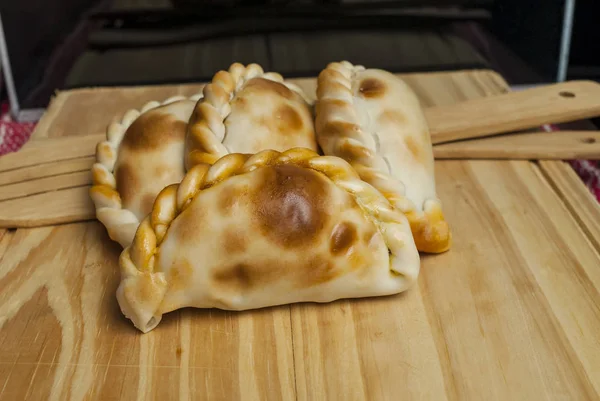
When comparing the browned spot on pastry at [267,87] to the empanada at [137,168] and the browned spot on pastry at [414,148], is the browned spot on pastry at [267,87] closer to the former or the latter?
the empanada at [137,168]

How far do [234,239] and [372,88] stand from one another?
17.0 inches

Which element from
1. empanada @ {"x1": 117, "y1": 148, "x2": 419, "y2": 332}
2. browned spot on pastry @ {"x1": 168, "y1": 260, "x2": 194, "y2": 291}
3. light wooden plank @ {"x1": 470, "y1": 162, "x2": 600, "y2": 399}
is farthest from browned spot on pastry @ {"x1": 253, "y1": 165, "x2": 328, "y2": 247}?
light wooden plank @ {"x1": 470, "y1": 162, "x2": 600, "y2": 399}

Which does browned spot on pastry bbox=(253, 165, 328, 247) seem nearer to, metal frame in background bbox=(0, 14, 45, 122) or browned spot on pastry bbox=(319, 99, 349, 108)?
browned spot on pastry bbox=(319, 99, 349, 108)

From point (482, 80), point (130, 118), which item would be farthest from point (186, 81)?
point (482, 80)

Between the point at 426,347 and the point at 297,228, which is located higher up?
the point at 297,228

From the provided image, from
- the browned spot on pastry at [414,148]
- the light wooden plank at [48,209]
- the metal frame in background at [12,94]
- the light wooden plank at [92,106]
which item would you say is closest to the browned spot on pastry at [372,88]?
the browned spot on pastry at [414,148]

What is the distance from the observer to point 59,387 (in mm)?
947

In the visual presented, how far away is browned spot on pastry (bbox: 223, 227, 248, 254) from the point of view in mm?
993

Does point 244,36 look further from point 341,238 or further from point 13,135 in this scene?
point 341,238

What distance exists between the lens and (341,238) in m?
1.02

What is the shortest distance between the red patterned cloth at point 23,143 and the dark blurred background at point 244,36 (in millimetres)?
150

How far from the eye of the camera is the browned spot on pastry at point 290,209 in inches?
39.3

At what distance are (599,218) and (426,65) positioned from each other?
0.87m

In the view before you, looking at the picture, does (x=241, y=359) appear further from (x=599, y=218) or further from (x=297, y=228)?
(x=599, y=218)
